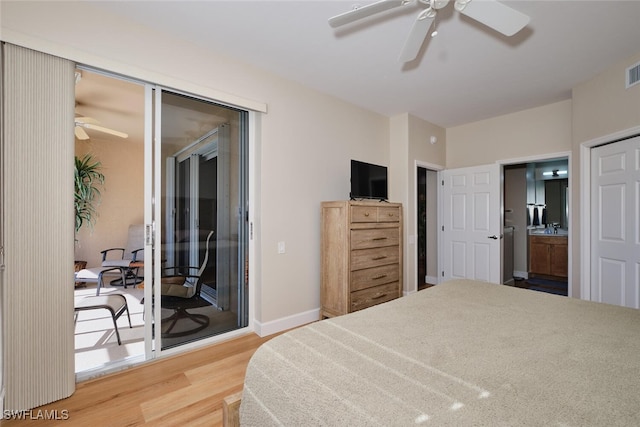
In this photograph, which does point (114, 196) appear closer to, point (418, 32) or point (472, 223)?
point (418, 32)

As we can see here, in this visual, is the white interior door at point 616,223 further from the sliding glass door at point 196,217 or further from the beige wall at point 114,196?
the beige wall at point 114,196

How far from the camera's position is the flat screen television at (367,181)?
11.1 ft

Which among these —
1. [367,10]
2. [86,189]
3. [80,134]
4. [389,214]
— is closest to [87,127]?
[80,134]

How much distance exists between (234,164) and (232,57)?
100 centimetres

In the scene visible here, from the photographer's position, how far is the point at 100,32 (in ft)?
6.65

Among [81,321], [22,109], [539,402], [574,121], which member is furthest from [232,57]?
[574,121]

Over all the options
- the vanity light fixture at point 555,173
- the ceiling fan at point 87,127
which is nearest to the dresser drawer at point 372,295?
the ceiling fan at point 87,127

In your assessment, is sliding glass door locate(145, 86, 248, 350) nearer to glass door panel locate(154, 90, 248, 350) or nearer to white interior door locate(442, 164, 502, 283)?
glass door panel locate(154, 90, 248, 350)

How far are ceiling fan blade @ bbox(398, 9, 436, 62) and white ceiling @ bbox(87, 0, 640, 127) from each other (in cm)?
30

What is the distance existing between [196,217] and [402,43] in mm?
2365

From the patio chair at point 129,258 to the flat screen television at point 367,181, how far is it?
226 cm

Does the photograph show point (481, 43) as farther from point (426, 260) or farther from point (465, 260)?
point (426, 260)

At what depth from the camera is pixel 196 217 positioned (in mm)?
2613

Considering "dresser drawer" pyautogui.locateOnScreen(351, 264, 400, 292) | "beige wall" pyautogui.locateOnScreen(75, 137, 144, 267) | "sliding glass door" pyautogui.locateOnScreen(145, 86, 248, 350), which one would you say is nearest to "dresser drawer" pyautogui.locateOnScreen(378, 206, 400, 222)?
"dresser drawer" pyautogui.locateOnScreen(351, 264, 400, 292)
